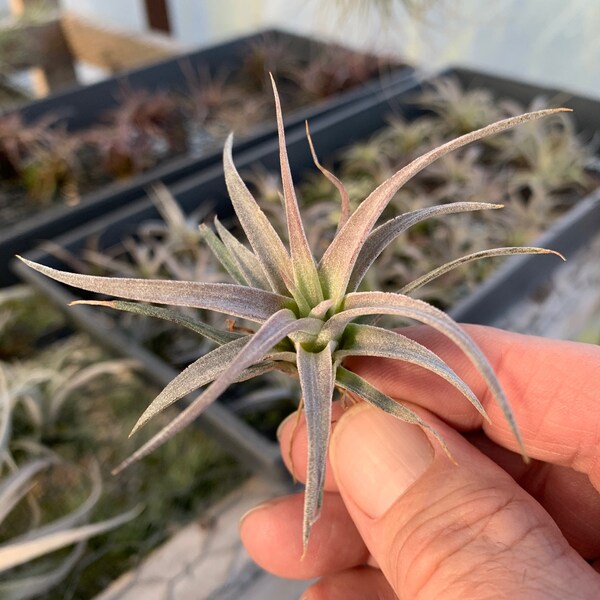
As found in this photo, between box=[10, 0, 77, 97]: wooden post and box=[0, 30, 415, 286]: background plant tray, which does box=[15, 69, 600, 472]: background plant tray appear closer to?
box=[0, 30, 415, 286]: background plant tray

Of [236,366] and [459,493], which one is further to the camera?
[459,493]

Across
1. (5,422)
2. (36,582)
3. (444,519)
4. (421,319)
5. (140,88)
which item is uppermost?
(421,319)

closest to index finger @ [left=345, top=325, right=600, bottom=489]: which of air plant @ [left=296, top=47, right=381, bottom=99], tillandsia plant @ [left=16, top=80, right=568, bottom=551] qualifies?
tillandsia plant @ [left=16, top=80, right=568, bottom=551]

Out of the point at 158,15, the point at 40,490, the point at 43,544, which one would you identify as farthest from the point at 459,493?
the point at 158,15

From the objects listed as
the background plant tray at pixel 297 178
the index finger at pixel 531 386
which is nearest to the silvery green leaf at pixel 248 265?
the index finger at pixel 531 386

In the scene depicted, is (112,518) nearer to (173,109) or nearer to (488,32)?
(173,109)

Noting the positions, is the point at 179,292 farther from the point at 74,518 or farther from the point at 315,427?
the point at 74,518

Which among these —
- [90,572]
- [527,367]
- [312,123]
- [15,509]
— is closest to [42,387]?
[15,509]
